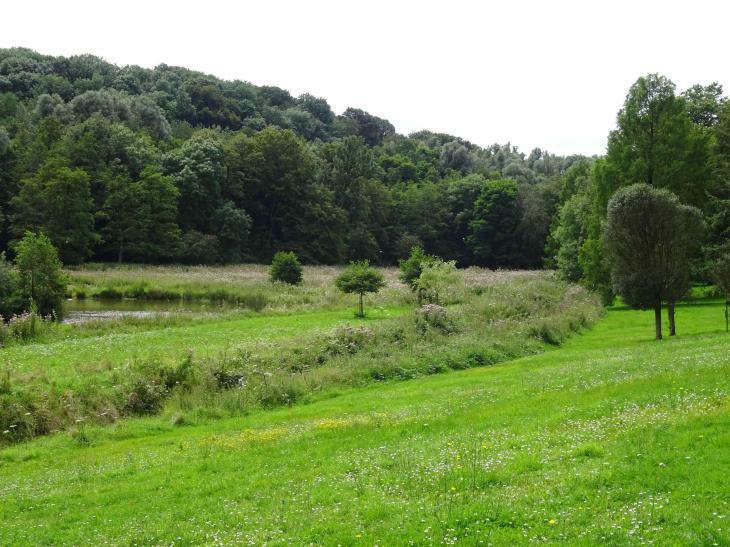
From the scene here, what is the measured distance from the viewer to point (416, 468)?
1135 cm

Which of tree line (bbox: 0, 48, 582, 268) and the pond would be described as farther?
tree line (bbox: 0, 48, 582, 268)

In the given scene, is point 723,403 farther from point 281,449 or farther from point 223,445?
point 223,445

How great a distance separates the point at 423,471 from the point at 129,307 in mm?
44260

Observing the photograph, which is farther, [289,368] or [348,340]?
[348,340]

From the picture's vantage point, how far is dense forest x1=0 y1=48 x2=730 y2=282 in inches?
2106

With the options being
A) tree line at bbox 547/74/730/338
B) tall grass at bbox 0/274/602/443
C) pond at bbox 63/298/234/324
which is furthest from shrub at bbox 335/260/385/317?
tree line at bbox 547/74/730/338

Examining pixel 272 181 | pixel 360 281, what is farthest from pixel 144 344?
pixel 272 181

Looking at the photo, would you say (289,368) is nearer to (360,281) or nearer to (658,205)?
(360,281)

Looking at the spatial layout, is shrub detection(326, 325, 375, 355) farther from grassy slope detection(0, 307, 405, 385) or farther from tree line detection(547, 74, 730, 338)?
tree line detection(547, 74, 730, 338)

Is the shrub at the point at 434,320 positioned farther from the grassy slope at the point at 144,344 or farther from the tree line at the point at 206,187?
the tree line at the point at 206,187

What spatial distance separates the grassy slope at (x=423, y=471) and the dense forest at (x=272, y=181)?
123ft

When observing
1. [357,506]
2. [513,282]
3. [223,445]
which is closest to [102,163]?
[513,282]

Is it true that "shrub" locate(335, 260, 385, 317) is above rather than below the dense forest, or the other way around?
below

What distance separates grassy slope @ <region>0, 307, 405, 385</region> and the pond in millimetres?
7660
